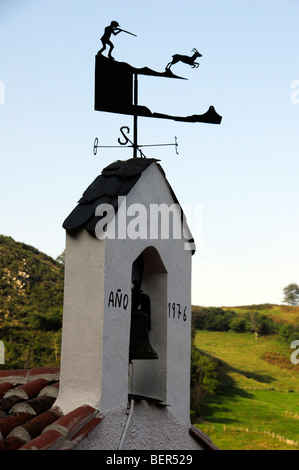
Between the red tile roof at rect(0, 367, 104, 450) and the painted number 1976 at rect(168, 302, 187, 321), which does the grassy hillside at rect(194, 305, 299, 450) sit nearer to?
the painted number 1976 at rect(168, 302, 187, 321)

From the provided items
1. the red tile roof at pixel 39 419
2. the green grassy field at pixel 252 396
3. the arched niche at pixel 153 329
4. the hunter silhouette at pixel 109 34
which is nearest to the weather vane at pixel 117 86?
the hunter silhouette at pixel 109 34

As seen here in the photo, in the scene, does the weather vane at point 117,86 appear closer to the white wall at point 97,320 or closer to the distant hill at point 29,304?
the white wall at point 97,320

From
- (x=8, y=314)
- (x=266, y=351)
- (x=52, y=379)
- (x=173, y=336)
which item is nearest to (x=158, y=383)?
(x=173, y=336)

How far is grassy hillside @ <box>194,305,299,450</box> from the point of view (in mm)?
27969

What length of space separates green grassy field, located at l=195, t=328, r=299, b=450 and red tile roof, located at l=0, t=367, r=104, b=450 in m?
21.7

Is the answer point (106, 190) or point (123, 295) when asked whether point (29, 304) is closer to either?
point (106, 190)

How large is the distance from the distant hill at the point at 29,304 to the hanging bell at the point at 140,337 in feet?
55.1

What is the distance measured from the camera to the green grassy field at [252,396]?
27.9 m

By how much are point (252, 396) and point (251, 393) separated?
26cm

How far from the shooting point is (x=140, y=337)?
4922 mm

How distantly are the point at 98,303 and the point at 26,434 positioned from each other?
2.95ft

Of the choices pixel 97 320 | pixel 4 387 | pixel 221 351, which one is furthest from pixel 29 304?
pixel 97 320

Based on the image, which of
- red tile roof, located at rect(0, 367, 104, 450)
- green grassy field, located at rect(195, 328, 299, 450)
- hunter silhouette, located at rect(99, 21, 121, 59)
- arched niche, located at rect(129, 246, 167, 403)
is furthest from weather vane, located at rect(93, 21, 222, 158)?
green grassy field, located at rect(195, 328, 299, 450)
